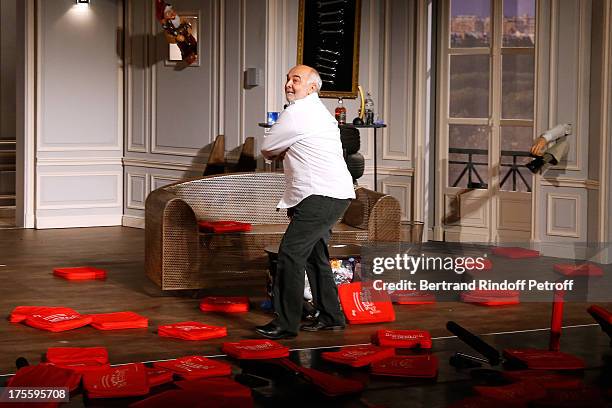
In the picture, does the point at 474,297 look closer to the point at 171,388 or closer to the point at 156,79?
the point at 171,388

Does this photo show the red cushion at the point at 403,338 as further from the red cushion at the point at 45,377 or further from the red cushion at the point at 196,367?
the red cushion at the point at 45,377

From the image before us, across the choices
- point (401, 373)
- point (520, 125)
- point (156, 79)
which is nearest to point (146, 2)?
point (156, 79)

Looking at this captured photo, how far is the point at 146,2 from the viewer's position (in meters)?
9.92

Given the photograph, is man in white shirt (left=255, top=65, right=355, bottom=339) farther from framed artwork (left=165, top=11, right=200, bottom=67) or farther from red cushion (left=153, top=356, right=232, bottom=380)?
framed artwork (left=165, top=11, right=200, bottom=67)

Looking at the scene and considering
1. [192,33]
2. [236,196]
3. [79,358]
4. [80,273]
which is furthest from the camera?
[192,33]

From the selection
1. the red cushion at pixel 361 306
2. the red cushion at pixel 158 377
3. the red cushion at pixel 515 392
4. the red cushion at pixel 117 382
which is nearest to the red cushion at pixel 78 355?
the red cushion at pixel 117 382

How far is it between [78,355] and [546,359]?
212 cm

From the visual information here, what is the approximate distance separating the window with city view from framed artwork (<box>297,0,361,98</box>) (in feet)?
2.67

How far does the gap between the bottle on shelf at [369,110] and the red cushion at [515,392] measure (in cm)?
452

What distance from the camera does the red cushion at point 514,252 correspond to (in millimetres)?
4141

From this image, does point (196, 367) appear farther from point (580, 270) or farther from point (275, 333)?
point (580, 270)

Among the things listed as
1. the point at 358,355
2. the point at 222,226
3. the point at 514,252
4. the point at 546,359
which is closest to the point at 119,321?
the point at 222,226

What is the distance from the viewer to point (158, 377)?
4.51m

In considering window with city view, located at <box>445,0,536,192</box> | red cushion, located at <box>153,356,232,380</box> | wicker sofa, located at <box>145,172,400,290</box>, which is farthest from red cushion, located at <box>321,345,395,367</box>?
window with city view, located at <box>445,0,536,192</box>
